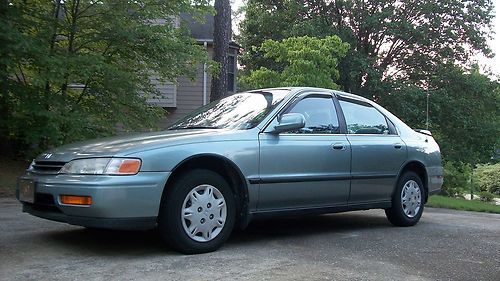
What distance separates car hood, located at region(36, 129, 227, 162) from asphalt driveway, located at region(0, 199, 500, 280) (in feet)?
2.70

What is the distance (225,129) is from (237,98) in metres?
0.90

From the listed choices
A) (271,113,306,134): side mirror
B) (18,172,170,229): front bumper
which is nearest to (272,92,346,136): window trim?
(271,113,306,134): side mirror

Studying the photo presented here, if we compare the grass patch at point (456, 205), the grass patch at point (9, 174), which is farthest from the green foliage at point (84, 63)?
the grass patch at point (456, 205)

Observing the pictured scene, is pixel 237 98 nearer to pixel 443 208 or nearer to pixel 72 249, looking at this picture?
pixel 72 249

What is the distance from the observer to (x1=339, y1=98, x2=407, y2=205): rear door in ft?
19.7

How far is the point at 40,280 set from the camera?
3.71m

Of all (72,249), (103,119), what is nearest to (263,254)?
(72,249)

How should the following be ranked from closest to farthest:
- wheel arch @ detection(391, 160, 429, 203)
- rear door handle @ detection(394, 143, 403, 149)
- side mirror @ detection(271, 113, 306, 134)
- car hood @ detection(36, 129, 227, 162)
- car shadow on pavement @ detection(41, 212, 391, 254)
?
car hood @ detection(36, 129, 227, 162), car shadow on pavement @ detection(41, 212, 391, 254), side mirror @ detection(271, 113, 306, 134), rear door handle @ detection(394, 143, 403, 149), wheel arch @ detection(391, 160, 429, 203)

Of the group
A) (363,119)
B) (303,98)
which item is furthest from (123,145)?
(363,119)

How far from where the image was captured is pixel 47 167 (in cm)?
472

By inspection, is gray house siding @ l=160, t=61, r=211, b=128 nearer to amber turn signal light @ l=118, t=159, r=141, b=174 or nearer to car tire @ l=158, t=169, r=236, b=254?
car tire @ l=158, t=169, r=236, b=254

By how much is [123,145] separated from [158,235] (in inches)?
47.6

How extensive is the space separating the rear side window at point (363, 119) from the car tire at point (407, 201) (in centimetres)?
67

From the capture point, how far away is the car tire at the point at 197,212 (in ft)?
14.7
